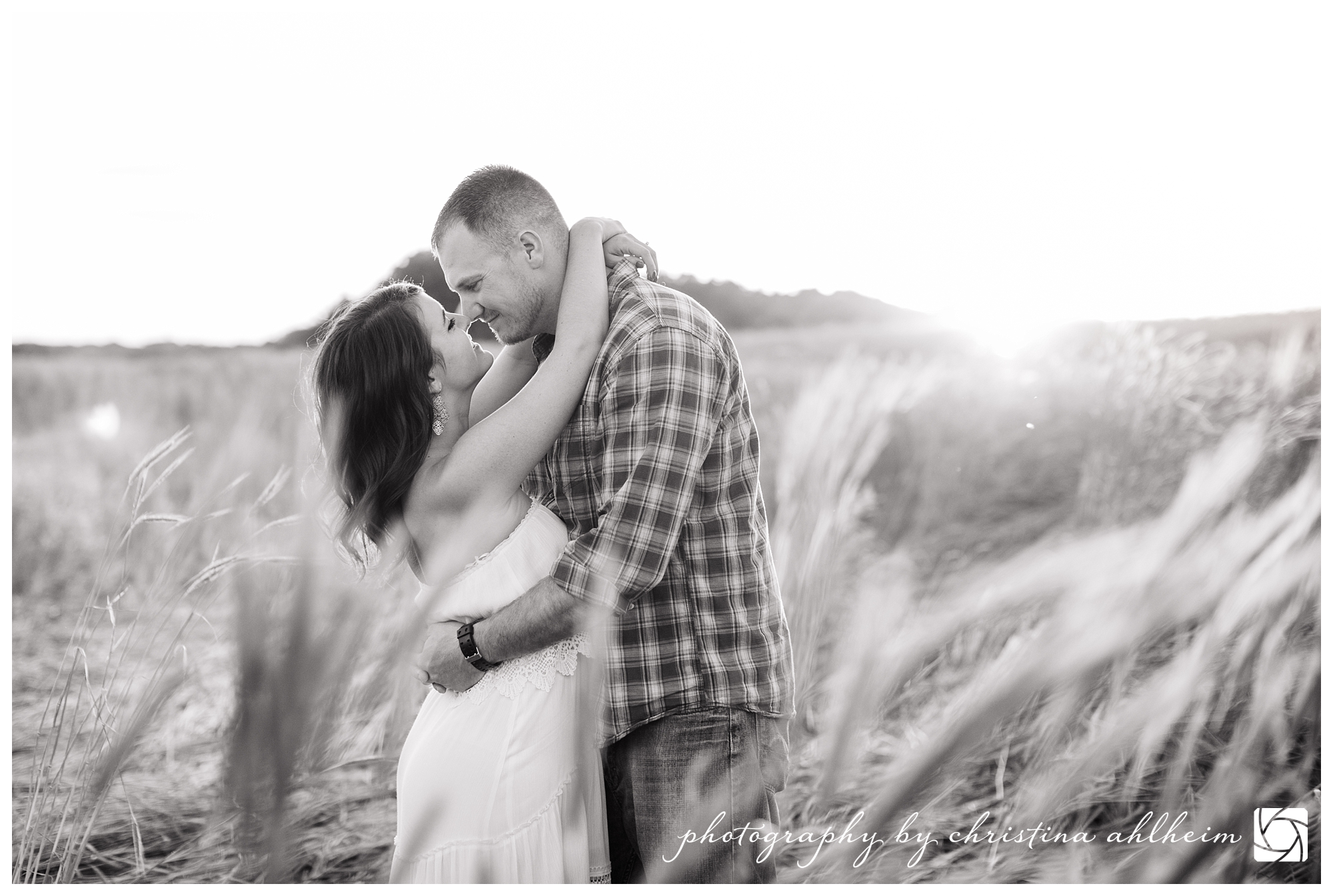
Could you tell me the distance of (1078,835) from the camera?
2033 millimetres

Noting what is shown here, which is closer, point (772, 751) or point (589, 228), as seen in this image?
point (772, 751)

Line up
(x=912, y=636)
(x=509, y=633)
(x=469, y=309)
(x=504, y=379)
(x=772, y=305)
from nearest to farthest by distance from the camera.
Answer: (x=912, y=636), (x=509, y=633), (x=469, y=309), (x=504, y=379), (x=772, y=305)

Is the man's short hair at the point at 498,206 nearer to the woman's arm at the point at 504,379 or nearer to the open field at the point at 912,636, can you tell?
the woman's arm at the point at 504,379

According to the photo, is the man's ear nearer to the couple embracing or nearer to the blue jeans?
the couple embracing

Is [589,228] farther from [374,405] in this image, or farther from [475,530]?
[475,530]

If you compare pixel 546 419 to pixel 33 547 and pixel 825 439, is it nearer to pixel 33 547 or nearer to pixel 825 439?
pixel 825 439

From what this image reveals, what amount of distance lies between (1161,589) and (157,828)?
238 centimetres

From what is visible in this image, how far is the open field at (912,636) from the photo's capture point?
1.20m

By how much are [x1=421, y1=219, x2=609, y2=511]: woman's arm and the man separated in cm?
4

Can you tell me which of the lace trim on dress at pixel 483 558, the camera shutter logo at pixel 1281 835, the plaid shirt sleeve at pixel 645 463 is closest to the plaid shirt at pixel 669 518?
the plaid shirt sleeve at pixel 645 463

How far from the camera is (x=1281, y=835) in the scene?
2004mm

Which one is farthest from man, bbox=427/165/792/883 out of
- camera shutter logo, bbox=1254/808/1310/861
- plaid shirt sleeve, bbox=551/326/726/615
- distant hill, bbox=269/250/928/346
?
distant hill, bbox=269/250/928/346

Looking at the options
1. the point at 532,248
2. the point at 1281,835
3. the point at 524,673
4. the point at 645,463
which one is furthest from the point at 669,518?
the point at 1281,835

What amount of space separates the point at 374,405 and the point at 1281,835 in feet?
6.68
